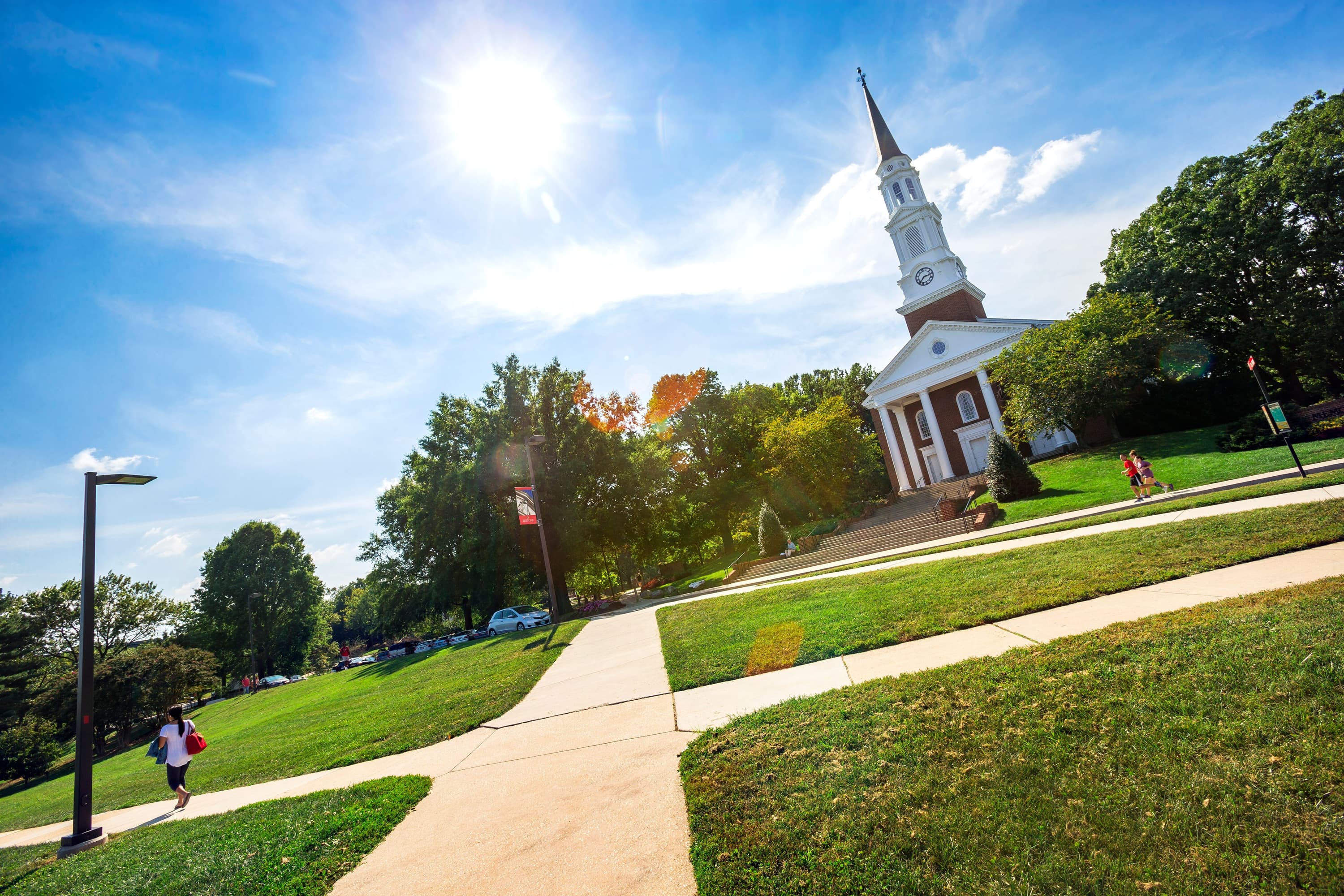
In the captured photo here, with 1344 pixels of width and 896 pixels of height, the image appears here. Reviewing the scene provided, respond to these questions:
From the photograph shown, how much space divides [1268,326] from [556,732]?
1616 inches

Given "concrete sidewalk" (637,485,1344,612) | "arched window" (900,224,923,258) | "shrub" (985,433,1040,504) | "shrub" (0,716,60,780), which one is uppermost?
"arched window" (900,224,923,258)

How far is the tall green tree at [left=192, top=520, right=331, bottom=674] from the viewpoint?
54969 millimetres

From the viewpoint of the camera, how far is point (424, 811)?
4742mm

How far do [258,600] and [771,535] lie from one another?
181 feet

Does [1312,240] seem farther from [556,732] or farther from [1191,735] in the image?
[556,732]

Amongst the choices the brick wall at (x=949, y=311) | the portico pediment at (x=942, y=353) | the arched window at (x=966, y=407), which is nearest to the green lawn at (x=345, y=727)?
the portico pediment at (x=942, y=353)

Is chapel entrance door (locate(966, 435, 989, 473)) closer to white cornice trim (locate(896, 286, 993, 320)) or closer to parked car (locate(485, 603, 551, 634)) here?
white cornice trim (locate(896, 286, 993, 320))

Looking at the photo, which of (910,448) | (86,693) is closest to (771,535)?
(910,448)

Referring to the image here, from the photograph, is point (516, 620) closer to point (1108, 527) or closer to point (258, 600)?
point (1108, 527)

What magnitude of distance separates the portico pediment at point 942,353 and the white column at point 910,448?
1568 mm

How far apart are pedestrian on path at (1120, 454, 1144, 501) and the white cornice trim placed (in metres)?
23.9

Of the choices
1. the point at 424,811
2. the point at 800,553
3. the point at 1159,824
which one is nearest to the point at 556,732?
the point at 424,811

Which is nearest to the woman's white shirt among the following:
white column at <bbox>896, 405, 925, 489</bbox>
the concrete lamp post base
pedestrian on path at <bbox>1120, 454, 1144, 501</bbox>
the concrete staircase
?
the concrete lamp post base

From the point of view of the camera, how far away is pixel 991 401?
32188 millimetres
